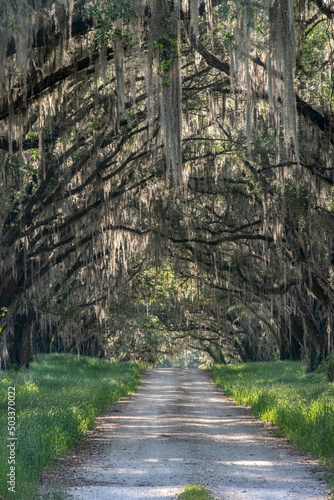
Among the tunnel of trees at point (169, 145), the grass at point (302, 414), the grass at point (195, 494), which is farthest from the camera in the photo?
the tunnel of trees at point (169, 145)

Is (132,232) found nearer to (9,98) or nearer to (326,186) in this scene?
(326,186)

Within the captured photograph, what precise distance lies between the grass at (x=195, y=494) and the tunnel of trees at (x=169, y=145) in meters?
5.27

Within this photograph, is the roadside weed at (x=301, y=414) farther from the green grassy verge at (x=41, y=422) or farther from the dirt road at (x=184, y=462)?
the green grassy verge at (x=41, y=422)

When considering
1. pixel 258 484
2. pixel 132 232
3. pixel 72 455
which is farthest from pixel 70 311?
pixel 258 484

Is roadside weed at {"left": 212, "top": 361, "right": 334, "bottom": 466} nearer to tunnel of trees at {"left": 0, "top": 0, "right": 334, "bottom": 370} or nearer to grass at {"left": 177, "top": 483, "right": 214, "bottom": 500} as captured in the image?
grass at {"left": 177, "top": 483, "right": 214, "bottom": 500}

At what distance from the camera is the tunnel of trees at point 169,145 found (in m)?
9.45

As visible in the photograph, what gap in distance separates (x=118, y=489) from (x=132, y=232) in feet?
35.5

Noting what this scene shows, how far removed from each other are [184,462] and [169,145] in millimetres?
4585

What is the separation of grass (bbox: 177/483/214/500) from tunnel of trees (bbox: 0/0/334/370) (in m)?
5.27

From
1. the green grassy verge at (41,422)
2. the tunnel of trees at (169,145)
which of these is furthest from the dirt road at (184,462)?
the tunnel of trees at (169,145)

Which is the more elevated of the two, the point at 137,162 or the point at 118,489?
the point at 137,162

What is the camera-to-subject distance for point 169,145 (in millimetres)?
9430

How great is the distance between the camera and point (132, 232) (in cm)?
1644

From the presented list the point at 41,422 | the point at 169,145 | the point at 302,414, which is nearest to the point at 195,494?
the point at 41,422
